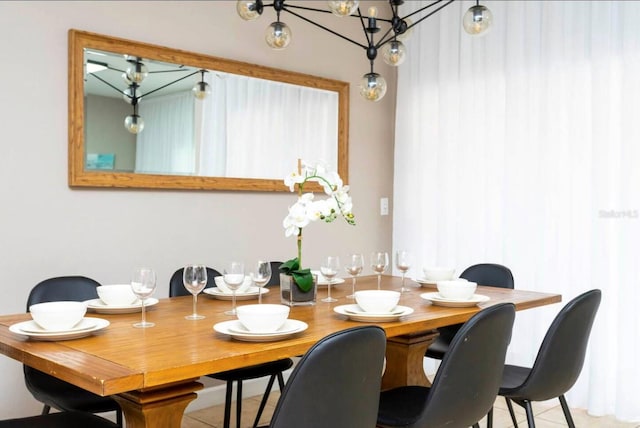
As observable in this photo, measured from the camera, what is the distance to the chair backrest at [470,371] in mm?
1813

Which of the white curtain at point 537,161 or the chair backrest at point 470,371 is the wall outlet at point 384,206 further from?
the chair backrest at point 470,371

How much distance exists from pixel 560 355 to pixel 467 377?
55cm

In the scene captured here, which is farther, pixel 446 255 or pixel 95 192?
pixel 446 255

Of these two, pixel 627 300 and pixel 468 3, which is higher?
pixel 468 3

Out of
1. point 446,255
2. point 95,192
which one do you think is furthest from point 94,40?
point 446,255

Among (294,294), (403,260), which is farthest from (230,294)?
(403,260)

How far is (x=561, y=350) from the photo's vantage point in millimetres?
2238

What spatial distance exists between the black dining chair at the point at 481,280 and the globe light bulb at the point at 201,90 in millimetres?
1707

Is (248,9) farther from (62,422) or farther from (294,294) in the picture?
(62,422)

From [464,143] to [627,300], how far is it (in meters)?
1.38

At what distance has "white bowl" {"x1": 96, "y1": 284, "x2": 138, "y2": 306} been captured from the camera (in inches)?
85.4

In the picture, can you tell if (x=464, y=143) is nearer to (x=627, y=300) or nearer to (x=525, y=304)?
(x=627, y=300)

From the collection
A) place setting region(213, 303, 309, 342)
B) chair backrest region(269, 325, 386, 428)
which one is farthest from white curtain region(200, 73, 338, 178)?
chair backrest region(269, 325, 386, 428)

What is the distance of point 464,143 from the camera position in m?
4.18
